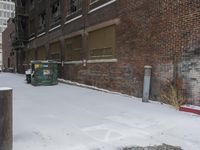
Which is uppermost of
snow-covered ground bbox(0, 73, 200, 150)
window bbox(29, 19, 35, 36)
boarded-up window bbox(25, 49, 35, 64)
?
window bbox(29, 19, 35, 36)

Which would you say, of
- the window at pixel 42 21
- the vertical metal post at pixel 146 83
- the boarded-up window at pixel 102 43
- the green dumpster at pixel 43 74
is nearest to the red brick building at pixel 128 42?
the boarded-up window at pixel 102 43

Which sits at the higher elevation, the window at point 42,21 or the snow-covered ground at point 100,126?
the window at point 42,21

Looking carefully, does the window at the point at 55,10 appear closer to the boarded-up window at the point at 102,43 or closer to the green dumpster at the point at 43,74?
the green dumpster at the point at 43,74

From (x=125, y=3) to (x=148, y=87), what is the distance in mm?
4170

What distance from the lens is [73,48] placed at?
18625 mm

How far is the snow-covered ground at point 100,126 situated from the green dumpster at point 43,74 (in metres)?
7.42

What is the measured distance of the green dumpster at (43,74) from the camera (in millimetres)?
17141

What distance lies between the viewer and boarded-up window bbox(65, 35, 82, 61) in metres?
17.8

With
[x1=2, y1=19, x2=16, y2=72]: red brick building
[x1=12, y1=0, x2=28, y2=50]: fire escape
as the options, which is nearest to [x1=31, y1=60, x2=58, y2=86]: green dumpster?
[x1=12, y1=0, x2=28, y2=50]: fire escape

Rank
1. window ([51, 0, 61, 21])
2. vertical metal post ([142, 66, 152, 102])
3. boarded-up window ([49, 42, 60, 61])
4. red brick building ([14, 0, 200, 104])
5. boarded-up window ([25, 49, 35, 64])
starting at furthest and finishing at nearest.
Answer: boarded-up window ([25, 49, 35, 64]) → window ([51, 0, 61, 21]) → boarded-up window ([49, 42, 60, 61]) → vertical metal post ([142, 66, 152, 102]) → red brick building ([14, 0, 200, 104])

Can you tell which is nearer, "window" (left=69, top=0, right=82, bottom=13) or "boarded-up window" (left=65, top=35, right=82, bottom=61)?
"boarded-up window" (left=65, top=35, right=82, bottom=61)

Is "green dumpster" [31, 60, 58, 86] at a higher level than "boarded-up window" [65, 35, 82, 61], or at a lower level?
lower

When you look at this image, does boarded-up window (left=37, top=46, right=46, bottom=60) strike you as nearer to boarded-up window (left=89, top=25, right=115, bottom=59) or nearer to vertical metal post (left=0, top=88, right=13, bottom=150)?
boarded-up window (left=89, top=25, right=115, bottom=59)

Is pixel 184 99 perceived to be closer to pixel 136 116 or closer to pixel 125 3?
pixel 136 116
